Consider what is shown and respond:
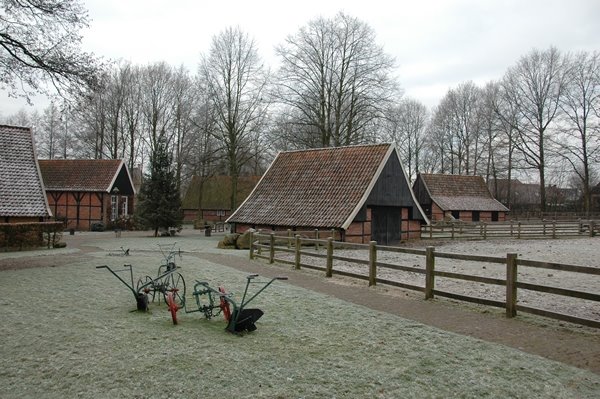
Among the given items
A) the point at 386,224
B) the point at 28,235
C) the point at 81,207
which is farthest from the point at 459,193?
the point at 28,235

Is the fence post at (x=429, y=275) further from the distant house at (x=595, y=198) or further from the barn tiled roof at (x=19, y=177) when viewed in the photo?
the distant house at (x=595, y=198)

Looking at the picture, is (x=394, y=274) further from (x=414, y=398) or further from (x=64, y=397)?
(x=64, y=397)

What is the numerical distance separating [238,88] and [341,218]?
1977 centimetres

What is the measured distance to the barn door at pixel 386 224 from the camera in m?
24.0

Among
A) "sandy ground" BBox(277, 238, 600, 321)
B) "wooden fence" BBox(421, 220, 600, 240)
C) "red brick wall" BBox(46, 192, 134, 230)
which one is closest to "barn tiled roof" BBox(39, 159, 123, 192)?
"red brick wall" BBox(46, 192, 134, 230)

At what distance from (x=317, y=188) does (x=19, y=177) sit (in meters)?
14.7

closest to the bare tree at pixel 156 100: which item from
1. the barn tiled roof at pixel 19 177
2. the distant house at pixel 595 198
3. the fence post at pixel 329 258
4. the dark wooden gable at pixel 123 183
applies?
the dark wooden gable at pixel 123 183

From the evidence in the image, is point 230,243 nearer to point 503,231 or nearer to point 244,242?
point 244,242

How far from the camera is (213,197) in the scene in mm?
53344

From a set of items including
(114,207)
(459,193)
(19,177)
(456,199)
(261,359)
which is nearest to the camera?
(261,359)

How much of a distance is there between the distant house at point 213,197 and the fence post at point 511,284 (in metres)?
44.8

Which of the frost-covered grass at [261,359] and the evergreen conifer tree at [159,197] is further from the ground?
the evergreen conifer tree at [159,197]

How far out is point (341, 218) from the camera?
21.4 metres

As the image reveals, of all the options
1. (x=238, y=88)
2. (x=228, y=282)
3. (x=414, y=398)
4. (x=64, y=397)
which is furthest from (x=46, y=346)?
(x=238, y=88)
